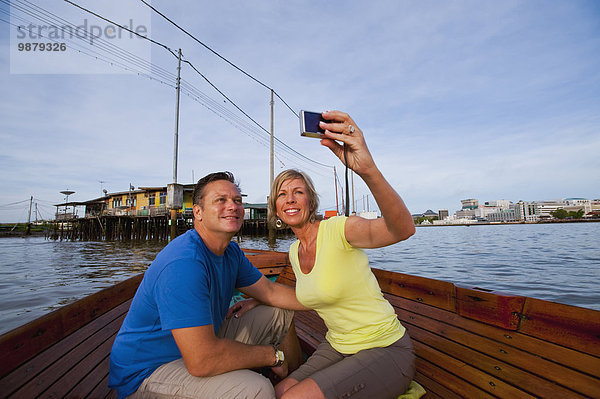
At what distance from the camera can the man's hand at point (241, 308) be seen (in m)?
2.18

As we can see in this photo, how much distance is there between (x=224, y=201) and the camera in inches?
76.8

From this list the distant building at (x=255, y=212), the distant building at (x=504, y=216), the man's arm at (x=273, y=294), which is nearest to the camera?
the man's arm at (x=273, y=294)

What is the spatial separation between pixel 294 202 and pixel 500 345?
66.6 inches

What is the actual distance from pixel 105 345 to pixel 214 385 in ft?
5.62

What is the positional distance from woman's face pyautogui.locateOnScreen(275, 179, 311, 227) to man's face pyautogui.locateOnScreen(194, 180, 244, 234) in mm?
323

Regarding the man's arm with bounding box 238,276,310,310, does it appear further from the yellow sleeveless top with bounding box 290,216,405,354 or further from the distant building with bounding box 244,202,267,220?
the distant building with bounding box 244,202,267,220

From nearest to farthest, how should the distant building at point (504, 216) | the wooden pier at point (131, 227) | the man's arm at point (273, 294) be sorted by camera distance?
the man's arm at point (273, 294)
the wooden pier at point (131, 227)
the distant building at point (504, 216)

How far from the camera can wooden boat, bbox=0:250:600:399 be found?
1601 millimetres

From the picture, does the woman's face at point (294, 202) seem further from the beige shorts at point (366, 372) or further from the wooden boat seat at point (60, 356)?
the wooden boat seat at point (60, 356)

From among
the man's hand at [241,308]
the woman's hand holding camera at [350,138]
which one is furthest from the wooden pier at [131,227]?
the woman's hand holding camera at [350,138]

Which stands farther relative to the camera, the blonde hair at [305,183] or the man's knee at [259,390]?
the blonde hair at [305,183]

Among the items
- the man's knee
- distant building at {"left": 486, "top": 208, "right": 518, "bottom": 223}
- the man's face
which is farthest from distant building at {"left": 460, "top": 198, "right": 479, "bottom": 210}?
the man's knee

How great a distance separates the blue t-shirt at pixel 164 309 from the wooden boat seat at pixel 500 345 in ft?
4.62

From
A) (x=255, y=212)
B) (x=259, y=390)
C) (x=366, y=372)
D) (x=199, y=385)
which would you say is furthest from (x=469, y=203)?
(x=199, y=385)
